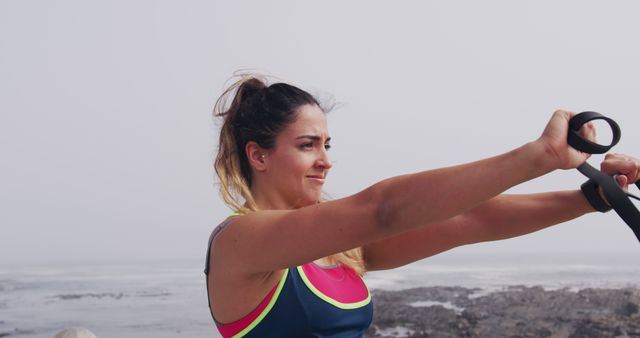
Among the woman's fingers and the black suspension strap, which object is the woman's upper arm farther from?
the woman's fingers

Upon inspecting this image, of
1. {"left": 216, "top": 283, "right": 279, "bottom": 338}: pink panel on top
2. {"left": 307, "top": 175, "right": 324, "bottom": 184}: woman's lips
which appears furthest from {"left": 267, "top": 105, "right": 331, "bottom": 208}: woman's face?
{"left": 216, "top": 283, "right": 279, "bottom": 338}: pink panel on top

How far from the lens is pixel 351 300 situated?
6.86ft

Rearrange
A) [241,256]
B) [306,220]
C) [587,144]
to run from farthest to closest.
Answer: [241,256] < [306,220] < [587,144]

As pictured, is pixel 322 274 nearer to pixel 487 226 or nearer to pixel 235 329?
pixel 235 329

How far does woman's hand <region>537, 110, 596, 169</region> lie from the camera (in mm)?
1474

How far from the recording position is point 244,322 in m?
1.99

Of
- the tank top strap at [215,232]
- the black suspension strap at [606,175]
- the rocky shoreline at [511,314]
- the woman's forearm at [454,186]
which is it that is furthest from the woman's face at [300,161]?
the rocky shoreline at [511,314]

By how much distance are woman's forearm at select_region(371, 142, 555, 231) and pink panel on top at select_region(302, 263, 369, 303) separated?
0.53 metres

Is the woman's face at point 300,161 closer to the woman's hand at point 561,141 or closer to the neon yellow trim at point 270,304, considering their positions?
the neon yellow trim at point 270,304

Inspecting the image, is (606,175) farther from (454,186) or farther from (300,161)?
(300,161)

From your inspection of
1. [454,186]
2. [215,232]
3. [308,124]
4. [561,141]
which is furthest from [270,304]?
[561,141]

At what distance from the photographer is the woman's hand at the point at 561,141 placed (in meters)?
1.47

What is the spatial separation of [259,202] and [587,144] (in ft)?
3.12

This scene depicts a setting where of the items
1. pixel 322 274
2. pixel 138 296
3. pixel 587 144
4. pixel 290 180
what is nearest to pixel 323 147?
pixel 290 180
